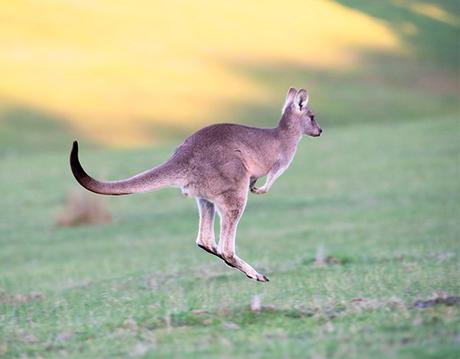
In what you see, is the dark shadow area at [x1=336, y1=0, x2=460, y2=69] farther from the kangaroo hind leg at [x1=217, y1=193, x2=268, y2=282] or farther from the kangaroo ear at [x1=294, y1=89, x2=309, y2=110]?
the kangaroo hind leg at [x1=217, y1=193, x2=268, y2=282]

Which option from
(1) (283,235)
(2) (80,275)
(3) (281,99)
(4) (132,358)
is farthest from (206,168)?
(3) (281,99)

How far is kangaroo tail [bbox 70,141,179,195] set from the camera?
340 inches

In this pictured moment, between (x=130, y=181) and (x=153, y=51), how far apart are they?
5424cm

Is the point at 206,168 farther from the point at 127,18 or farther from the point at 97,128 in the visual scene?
the point at 127,18

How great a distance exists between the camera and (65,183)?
35.9 metres

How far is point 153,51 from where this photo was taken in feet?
206

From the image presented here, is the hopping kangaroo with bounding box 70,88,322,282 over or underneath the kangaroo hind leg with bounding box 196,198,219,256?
over

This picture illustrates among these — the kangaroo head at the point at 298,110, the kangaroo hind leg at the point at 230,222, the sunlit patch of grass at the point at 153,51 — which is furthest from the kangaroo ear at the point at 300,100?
the sunlit patch of grass at the point at 153,51

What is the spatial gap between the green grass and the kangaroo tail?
112 cm

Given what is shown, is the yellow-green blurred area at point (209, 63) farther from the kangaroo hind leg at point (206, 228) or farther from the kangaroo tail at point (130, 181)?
the kangaroo tail at point (130, 181)

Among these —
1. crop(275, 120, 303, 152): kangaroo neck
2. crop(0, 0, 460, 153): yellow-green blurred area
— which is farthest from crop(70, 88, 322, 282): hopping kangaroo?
crop(0, 0, 460, 153): yellow-green blurred area

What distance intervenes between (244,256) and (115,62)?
43.1m

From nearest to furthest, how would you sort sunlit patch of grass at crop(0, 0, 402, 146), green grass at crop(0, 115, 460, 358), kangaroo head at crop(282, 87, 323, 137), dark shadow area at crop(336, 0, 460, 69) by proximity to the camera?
green grass at crop(0, 115, 460, 358) → kangaroo head at crop(282, 87, 323, 137) → sunlit patch of grass at crop(0, 0, 402, 146) → dark shadow area at crop(336, 0, 460, 69)

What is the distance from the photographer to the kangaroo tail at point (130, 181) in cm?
863
